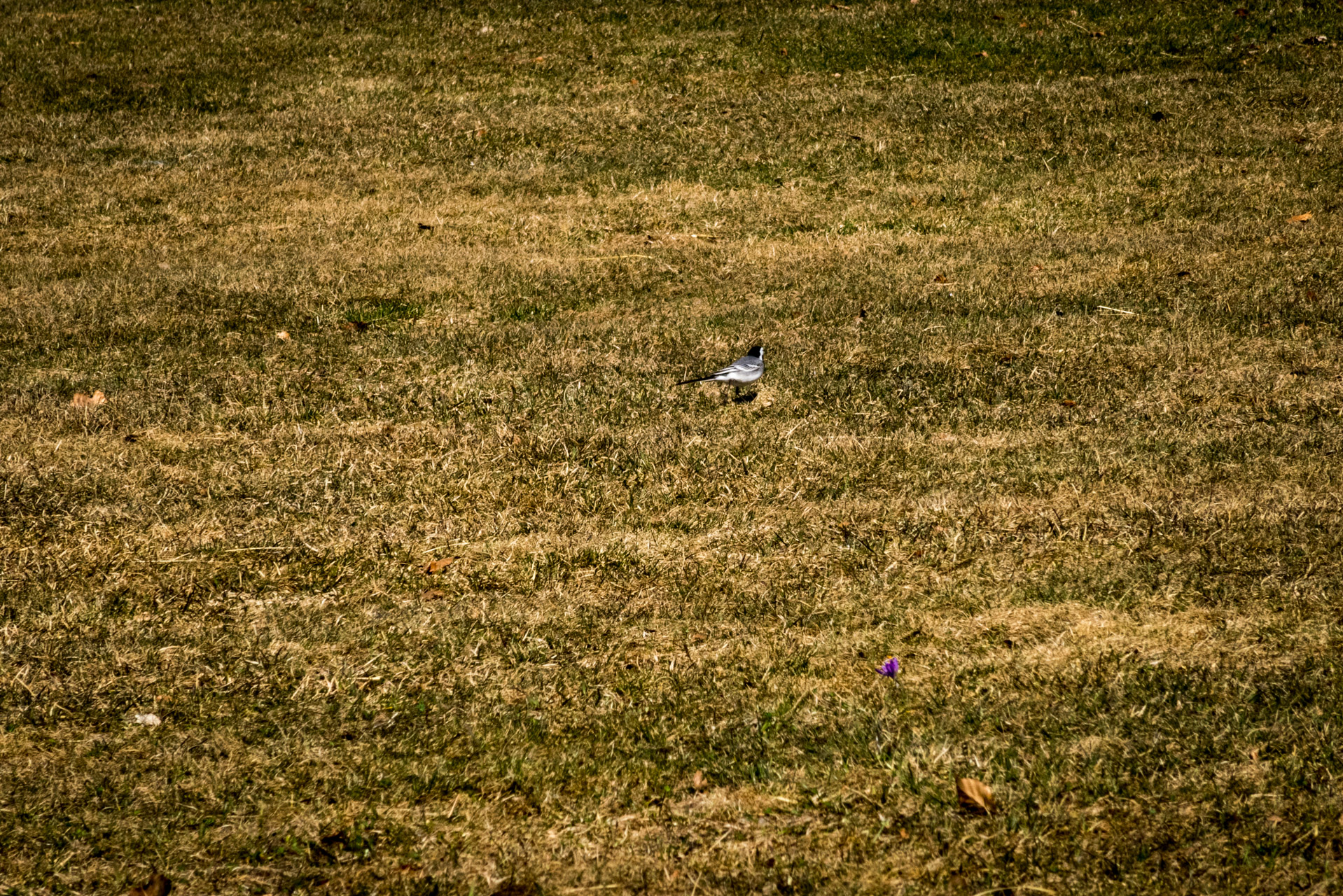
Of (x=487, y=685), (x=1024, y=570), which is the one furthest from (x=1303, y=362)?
(x=487, y=685)

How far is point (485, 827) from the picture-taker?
324cm

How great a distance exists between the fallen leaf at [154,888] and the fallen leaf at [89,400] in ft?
10.9

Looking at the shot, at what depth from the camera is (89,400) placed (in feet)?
19.2

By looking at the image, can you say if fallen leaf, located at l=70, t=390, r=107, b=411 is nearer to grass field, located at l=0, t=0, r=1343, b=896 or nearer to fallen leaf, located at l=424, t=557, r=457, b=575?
grass field, located at l=0, t=0, r=1343, b=896

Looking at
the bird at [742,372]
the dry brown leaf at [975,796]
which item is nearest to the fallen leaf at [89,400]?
the bird at [742,372]

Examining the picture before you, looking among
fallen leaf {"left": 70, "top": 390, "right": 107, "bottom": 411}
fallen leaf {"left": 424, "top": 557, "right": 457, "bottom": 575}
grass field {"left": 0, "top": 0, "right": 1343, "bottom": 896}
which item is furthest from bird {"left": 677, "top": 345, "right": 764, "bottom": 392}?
fallen leaf {"left": 70, "top": 390, "right": 107, "bottom": 411}

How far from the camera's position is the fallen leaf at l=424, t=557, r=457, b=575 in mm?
4367

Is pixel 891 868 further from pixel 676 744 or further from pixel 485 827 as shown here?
pixel 485 827

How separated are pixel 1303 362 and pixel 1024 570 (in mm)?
2565

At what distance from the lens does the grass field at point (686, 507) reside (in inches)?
127

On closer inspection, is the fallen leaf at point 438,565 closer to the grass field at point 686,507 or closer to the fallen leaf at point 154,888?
the grass field at point 686,507

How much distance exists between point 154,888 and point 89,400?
351 cm

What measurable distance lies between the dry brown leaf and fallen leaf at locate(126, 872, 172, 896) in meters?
2.09

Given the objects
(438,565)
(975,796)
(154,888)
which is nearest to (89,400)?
(438,565)
